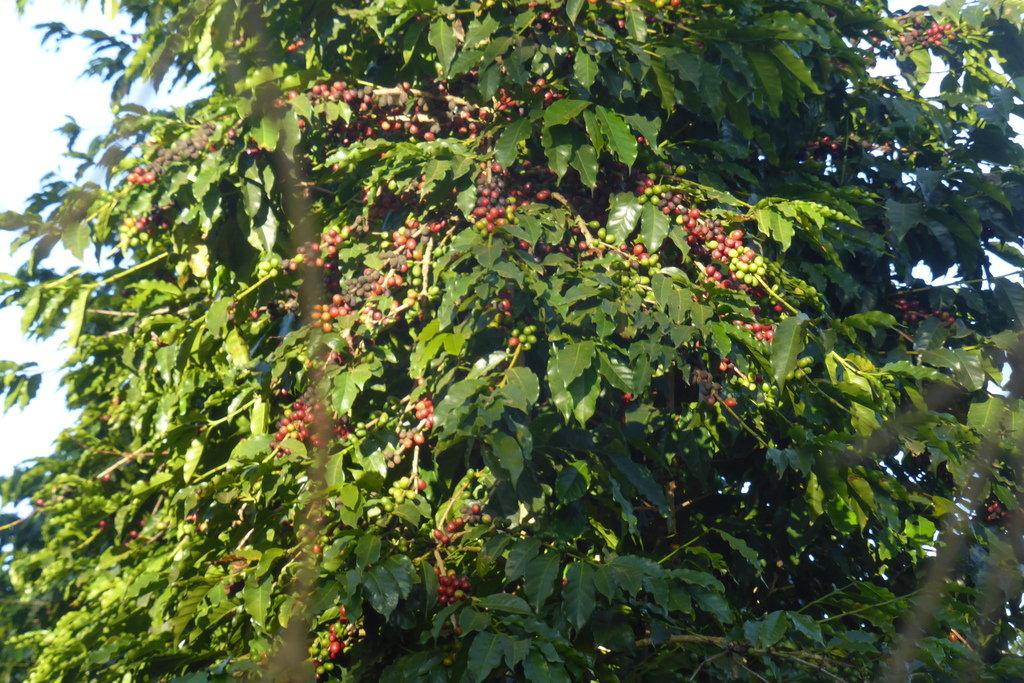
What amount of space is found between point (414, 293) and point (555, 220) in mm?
400

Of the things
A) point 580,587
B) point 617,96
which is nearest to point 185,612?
point 580,587

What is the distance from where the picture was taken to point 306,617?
5.12ft

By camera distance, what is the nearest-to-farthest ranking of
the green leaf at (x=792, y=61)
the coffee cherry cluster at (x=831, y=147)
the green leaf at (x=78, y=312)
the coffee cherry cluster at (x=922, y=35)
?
the green leaf at (x=792, y=61)
the green leaf at (x=78, y=312)
the coffee cherry cluster at (x=831, y=147)
the coffee cherry cluster at (x=922, y=35)

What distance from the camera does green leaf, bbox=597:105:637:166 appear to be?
1985mm

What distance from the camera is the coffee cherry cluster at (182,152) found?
86.4 inches

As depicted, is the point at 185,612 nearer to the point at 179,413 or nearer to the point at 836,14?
the point at 179,413

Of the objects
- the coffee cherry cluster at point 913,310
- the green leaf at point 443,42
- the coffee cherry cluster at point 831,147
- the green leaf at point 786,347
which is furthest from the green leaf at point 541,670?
the coffee cherry cluster at point 831,147

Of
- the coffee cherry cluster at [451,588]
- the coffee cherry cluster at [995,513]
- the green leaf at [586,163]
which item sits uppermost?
the green leaf at [586,163]

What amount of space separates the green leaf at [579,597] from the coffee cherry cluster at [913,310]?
1.63 meters

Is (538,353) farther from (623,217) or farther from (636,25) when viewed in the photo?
(636,25)

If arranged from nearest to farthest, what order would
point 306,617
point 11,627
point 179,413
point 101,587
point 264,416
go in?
point 306,617
point 264,416
point 101,587
point 179,413
point 11,627

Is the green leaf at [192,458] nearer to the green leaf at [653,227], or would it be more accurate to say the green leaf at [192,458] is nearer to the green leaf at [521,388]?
the green leaf at [521,388]

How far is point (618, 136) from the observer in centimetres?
200

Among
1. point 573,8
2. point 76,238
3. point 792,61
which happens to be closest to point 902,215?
point 792,61
